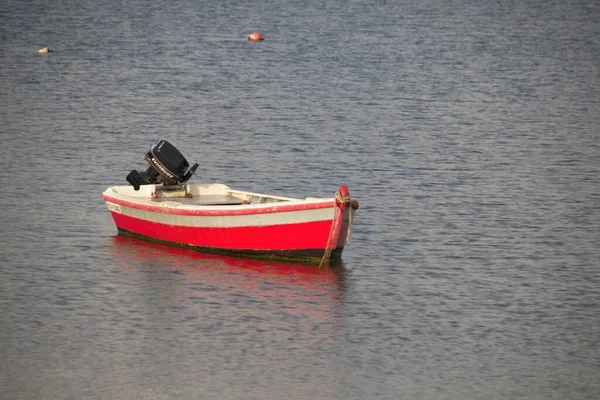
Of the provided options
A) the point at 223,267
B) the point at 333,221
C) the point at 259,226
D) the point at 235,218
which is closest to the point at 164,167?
the point at 235,218

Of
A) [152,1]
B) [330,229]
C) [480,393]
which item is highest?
[152,1]

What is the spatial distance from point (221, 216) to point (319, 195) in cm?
643

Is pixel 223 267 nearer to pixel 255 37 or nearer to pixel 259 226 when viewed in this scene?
pixel 259 226

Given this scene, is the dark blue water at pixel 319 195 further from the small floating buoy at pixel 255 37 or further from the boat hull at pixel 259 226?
the small floating buoy at pixel 255 37

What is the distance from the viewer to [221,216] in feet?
80.1

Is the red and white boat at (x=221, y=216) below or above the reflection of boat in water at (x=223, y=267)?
above

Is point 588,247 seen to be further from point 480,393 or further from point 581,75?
point 581,75

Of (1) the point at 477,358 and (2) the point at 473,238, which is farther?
(2) the point at 473,238

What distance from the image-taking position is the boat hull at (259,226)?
23578 millimetres

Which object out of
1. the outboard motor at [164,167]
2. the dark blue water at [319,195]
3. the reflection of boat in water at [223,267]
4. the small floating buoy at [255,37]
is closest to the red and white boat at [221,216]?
the outboard motor at [164,167]

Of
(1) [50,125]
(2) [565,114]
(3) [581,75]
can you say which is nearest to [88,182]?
(1) [50,125]

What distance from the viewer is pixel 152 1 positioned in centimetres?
8781

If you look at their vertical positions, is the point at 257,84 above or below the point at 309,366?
above

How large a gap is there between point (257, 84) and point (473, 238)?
23.8 metres
